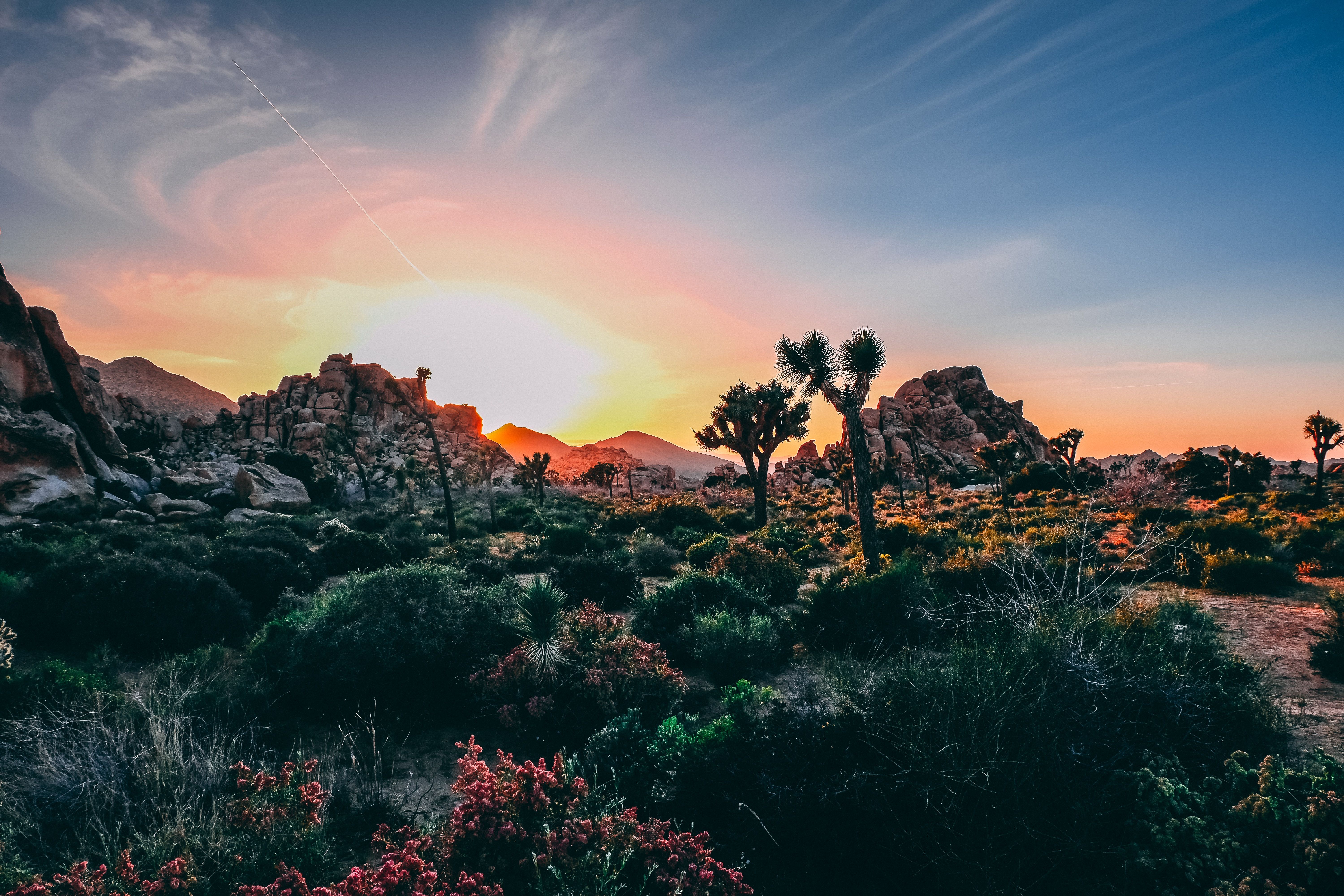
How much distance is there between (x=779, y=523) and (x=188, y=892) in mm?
26814

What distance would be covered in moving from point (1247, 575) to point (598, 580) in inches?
549

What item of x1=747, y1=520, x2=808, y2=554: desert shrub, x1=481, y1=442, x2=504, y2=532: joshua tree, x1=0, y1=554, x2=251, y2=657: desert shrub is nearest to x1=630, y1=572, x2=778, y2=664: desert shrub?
x1=747, y1=520, x2=808, y2=554: desert shrub

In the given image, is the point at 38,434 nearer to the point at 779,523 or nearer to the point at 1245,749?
the point at 779,523

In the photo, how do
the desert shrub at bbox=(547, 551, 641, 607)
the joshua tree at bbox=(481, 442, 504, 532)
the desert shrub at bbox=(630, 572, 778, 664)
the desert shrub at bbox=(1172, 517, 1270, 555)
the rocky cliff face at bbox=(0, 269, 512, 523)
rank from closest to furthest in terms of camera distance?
the desert shrub at bbox=(630, 572, 778, 664)
the desert shrub at bbox=(547, 551, 641, 607)
the desert shrub at bbox=(1172, 517, 1270, 555)
the rocky cliff face at bbox=(0, 269, 512, 523)
the joshua tree at bbox=(481, 442, 504, 532)

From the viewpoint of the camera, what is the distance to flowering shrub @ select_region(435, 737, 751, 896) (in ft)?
10.3

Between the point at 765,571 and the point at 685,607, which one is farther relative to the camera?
the point at 765,571

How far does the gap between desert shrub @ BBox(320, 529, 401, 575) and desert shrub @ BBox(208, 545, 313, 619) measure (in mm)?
2291

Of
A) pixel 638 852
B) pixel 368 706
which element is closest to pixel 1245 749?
pixel 638 852

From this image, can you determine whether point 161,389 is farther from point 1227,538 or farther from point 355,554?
point 1227,538

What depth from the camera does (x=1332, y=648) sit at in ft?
25.8

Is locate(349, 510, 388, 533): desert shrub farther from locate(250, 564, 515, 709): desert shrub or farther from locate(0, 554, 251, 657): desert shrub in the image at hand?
locate(250, 564, 515, 709): desert shrub

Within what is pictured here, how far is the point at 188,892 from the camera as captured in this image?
3.17 metres

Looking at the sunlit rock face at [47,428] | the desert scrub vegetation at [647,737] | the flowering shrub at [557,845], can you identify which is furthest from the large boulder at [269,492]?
the flowering shrub at [557,845]

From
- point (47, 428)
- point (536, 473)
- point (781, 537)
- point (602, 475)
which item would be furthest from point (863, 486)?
point (602, 475)
